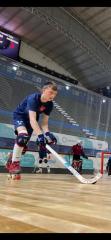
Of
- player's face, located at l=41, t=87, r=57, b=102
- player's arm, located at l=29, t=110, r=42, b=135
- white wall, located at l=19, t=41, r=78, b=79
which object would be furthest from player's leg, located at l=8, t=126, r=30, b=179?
white wall, located at l=19, t=41, r=78, b=79

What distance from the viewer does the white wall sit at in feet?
37.3

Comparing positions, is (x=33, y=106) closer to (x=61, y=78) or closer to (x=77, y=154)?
(x=77, y=154)

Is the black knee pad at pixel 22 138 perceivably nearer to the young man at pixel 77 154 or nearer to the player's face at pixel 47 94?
the player's face at pixel 47 94

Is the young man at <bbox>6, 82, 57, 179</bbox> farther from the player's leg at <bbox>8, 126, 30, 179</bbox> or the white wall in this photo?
the white wall

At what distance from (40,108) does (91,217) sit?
8.25ft

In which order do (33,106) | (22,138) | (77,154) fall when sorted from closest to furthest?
(22,138), (33,106), (77,154)

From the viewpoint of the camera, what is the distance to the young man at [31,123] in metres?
3.45

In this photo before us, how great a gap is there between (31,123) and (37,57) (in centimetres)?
862

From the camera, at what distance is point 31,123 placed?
3.49 meters

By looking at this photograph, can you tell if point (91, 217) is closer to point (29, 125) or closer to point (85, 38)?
point (29, 125)

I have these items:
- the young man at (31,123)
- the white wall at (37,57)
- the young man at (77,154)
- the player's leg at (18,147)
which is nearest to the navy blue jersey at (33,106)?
the young man at (31,123)

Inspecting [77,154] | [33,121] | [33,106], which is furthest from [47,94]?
[77,154]

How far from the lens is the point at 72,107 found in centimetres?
1109
